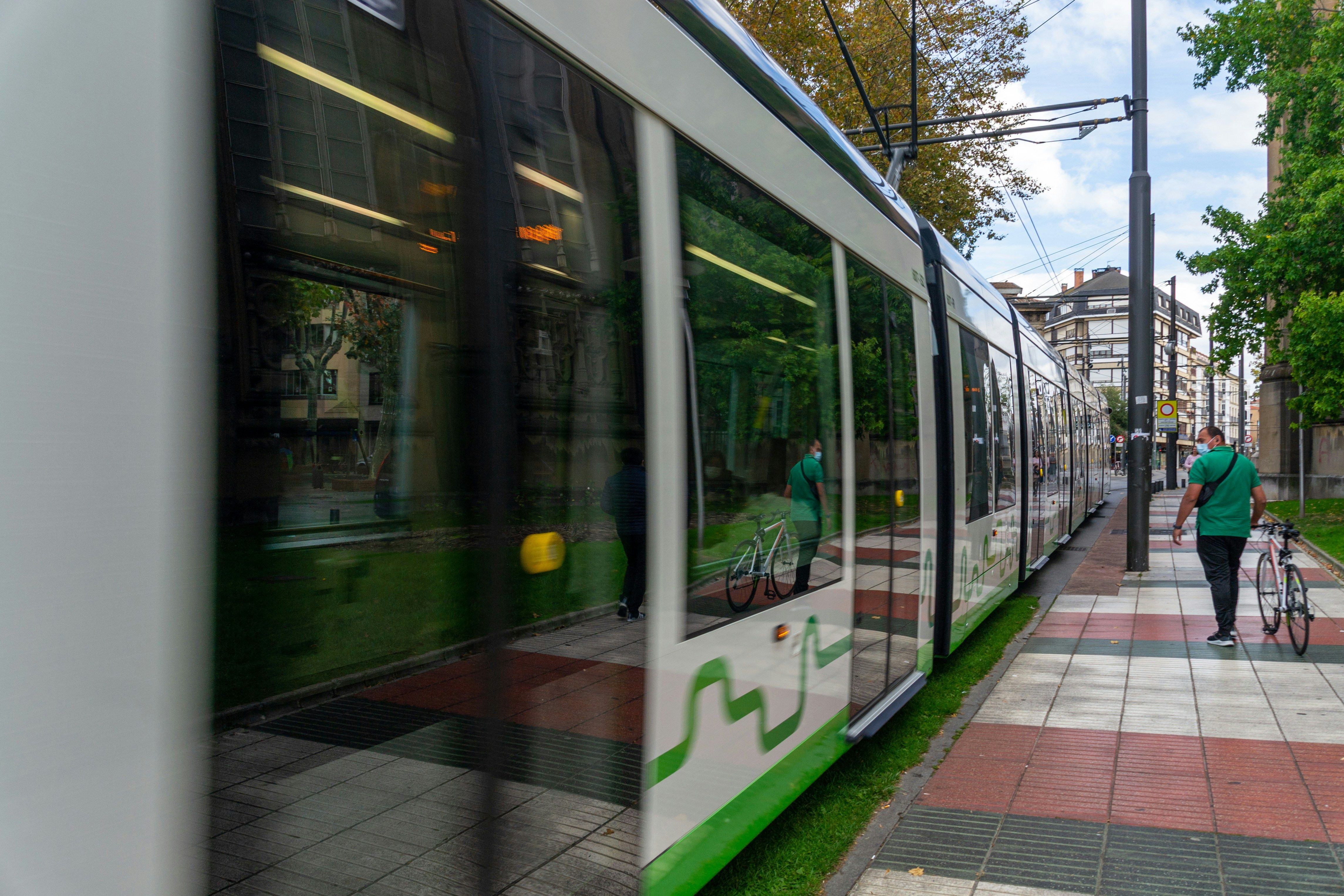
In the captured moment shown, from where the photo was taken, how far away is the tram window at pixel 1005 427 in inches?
362

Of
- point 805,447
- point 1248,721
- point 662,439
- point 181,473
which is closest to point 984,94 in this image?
point 1248,721

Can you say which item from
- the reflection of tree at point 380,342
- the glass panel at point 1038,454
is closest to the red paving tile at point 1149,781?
the reflection of tree at point 380,342

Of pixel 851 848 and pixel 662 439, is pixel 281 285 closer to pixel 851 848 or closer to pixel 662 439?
pixel 662 439

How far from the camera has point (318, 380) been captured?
1.76 metres

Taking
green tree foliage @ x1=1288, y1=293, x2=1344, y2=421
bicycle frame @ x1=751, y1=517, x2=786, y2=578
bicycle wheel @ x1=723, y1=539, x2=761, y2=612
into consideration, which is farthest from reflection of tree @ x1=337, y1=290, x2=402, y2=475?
green tree foliage @ x1=1288, y1=293, x2=1344, y2=421

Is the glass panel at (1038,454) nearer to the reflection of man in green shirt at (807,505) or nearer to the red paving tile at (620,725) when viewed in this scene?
the reflection of man in green shirt at (807,505)

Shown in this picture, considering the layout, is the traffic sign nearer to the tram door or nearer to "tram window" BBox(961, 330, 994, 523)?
"tram window" BBox(961, 330, 994, 523)

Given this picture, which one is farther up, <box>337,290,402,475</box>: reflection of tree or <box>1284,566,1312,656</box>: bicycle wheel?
<box>337,290,402,475</box>: reflection of tree

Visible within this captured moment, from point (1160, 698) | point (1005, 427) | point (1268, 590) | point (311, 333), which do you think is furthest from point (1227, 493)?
→ point (311, 333)

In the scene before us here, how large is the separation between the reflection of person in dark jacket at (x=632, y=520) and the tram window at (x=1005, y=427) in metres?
6.95

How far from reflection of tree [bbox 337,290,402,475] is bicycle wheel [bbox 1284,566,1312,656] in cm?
864

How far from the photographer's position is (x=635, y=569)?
8.69 ft

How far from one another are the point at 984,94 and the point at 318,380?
21325mm

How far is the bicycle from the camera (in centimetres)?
836
